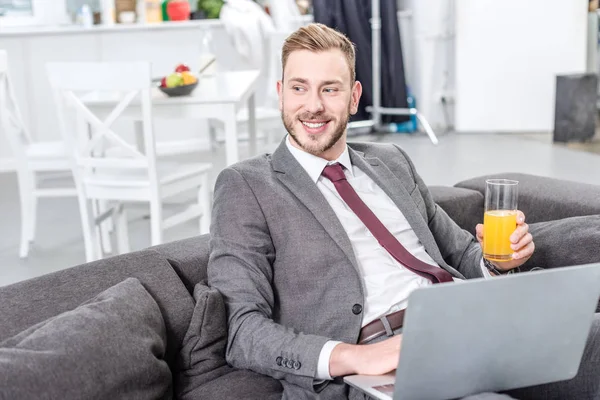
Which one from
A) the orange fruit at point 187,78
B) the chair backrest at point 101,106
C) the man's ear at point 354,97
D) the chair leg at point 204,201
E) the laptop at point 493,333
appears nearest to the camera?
the laptop at point 493,333

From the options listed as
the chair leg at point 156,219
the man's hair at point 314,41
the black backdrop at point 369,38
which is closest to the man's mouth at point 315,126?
the man's hair at point 314,41

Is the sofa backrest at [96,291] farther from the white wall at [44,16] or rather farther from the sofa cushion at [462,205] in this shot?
the white wall at [44,16]

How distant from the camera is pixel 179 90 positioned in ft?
12.1

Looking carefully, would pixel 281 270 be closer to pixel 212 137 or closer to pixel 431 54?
pixel 212 137

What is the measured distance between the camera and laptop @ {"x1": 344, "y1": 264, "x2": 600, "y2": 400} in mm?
1269

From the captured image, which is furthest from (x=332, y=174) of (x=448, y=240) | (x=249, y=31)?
(x=249, y=31)

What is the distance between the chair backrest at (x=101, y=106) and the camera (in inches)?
133

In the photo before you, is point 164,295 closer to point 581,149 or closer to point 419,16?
point 581,149

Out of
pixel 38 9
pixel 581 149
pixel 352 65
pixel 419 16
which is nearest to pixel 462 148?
pixel 581 149

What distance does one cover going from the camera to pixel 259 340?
1.63m

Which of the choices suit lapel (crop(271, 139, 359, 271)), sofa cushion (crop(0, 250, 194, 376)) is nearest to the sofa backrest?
sofa cushion (crop(0, 250, 194, 376))

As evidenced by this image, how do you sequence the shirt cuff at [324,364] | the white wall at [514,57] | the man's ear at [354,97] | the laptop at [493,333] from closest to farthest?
1. the laptop at [493,333]
2. the shirt cuff at [324,364]
3. the man's ear at [354,97]
4. the white wall at [514,57]

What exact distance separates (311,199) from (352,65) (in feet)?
1.12

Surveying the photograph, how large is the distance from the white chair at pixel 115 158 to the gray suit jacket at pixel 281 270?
5.30ft
